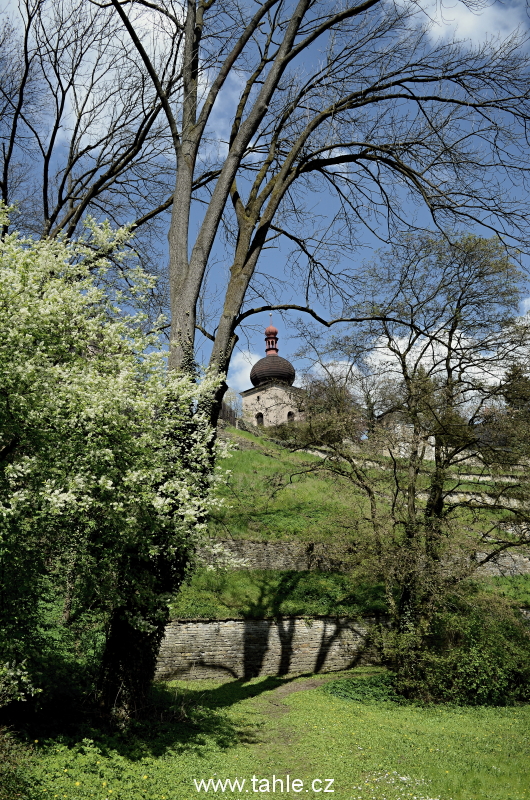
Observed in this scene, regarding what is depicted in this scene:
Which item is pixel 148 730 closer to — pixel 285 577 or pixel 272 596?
pixel 272 596

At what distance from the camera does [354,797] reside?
5852mm

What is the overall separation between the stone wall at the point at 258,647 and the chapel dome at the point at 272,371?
4126cm

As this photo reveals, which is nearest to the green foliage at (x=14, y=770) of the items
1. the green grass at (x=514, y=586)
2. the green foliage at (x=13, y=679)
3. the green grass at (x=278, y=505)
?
the green foliage at (x=13, y=679)

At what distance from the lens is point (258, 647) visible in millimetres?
14258

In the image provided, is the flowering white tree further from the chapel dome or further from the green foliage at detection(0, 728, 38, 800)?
the chapel dome

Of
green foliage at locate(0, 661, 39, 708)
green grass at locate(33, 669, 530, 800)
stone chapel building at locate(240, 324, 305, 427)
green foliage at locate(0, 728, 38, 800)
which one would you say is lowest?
green grass at locate(33, 669, 530, 800)

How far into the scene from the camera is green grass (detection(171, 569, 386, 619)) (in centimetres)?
1470

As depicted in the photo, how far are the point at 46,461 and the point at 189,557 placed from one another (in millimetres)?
2543

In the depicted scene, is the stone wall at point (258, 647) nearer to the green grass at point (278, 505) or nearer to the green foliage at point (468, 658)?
the green foliage at point (468, 658)

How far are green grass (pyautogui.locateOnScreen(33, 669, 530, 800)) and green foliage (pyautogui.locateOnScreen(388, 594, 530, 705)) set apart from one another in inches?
38.5

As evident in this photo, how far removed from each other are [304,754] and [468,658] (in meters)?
5.90

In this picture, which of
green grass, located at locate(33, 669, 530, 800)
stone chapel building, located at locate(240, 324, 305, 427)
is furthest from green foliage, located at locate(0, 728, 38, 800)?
stone chapel building, located at locate(240, 324, 305, 427)

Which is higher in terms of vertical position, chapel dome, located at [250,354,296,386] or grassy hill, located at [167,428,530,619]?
chapel dome, located at [250,354,296,386]

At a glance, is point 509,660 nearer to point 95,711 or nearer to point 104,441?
point 95,711
